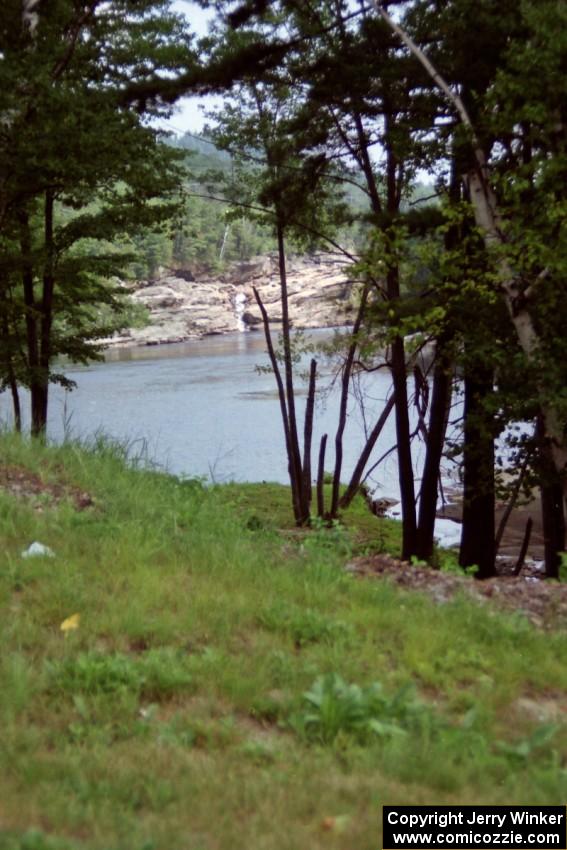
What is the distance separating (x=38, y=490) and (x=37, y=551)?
4.75 ft

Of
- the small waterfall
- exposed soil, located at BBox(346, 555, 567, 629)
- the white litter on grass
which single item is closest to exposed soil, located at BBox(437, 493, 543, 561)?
exposed soil, located at BBox(346, 555, 567, 629)

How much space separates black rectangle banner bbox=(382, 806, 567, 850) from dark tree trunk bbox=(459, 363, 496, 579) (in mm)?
7335

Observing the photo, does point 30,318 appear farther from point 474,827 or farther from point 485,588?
point 474,827

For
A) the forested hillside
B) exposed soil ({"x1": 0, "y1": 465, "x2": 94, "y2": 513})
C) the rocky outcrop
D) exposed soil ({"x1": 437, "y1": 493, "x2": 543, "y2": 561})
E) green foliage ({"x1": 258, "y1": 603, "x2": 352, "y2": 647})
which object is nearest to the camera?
the forested hillside

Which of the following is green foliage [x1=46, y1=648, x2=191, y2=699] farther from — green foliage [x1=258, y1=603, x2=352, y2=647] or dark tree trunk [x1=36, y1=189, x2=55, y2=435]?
dark tree trunk [x1=36, y1=189, x2=55, y2=435]

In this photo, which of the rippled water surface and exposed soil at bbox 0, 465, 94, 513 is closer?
exposed soil at bbox 0, 465, 94, 513

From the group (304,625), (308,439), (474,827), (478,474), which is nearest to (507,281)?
(478,474)

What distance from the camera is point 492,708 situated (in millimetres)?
3658

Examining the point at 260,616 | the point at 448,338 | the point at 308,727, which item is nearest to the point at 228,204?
the point at 448,338

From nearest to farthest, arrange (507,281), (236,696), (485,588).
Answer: (236,696), (485,588), (507,281)

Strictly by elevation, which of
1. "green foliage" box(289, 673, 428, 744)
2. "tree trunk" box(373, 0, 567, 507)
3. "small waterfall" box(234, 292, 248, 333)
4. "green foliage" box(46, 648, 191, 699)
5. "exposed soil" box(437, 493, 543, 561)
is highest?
"small waterfall" box(234, 292, 248, 333)

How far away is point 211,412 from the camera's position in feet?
110

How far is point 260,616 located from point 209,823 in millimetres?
1817

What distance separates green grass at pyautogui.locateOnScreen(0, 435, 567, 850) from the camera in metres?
2.67
